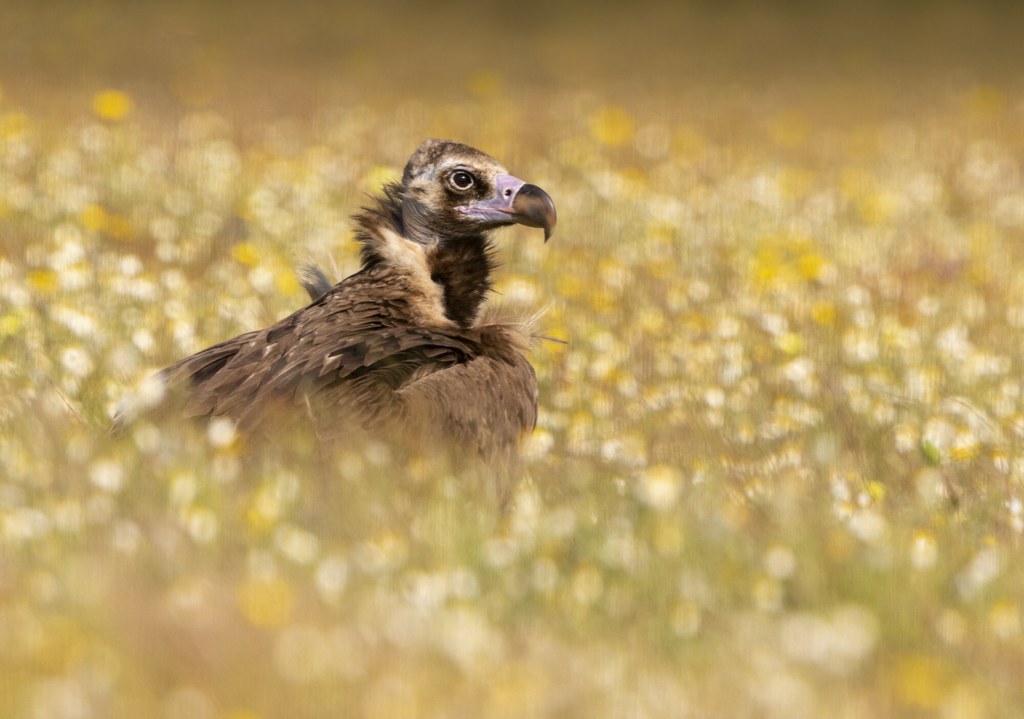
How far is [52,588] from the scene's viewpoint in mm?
3787

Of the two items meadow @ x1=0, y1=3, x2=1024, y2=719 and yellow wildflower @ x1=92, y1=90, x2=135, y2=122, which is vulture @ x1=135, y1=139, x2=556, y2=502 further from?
yellow wildflower @ x1=92, y1=90, x2=135, y2=122

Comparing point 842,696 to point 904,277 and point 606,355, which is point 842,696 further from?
point 904,277

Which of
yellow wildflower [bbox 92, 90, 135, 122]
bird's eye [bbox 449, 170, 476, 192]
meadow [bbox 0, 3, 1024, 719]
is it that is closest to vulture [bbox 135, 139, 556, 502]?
bird's eye [bbox 449, 170, 476, 192]

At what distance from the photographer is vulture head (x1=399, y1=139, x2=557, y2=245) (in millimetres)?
6098

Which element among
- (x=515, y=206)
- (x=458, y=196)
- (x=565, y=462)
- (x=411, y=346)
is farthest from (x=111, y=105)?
(x=411, y=346)

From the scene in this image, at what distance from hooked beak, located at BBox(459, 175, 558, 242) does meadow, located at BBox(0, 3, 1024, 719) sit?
37 cm

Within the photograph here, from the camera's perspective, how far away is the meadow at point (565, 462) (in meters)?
3.57

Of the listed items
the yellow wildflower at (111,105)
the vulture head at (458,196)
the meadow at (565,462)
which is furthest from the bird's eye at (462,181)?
the yellow wildflower at (111,105)

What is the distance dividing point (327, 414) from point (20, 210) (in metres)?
5.59

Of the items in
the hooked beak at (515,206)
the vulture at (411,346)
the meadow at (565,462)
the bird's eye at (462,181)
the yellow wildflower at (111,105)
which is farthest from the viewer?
the yellow wildflower at (111,105)

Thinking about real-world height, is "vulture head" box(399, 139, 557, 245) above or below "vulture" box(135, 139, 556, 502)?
above

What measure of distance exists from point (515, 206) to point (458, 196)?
10.7 inches

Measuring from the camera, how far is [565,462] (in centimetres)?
585

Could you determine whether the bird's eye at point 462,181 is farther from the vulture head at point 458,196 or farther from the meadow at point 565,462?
the meadow at point 565,462
